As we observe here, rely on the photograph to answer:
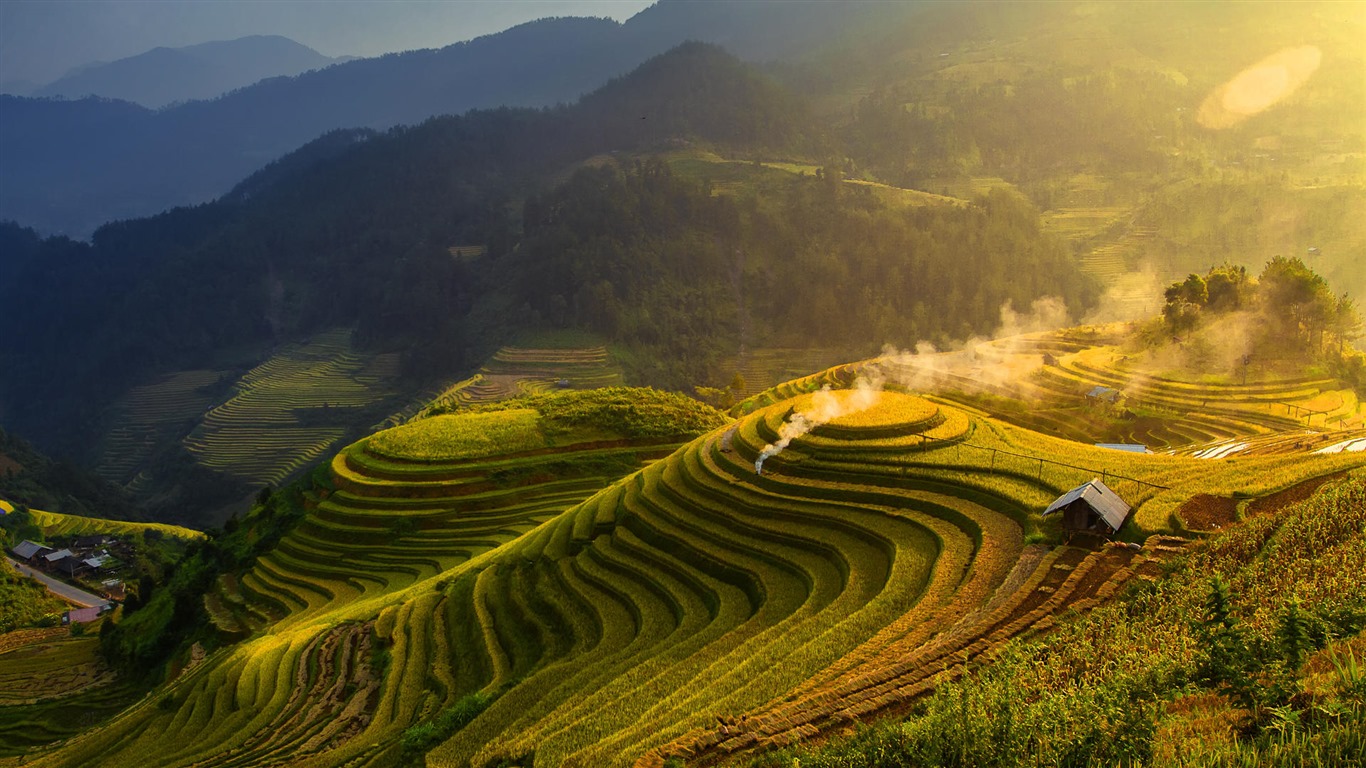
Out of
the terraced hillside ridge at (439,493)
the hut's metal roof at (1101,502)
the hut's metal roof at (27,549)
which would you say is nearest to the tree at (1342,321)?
Answer: the terraced hillside ridge at (439,493)

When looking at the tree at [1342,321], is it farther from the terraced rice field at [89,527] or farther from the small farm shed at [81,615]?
the terraced rice field at [89,527]

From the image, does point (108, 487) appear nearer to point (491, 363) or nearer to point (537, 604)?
point (491, 363)

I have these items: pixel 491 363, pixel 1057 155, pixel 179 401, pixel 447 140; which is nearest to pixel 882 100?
pixel 1057 155

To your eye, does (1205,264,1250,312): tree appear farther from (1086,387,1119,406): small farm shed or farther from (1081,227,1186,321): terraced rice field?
(1081,227,1186,321): terraced rice field

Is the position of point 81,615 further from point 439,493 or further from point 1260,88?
point 1260,88

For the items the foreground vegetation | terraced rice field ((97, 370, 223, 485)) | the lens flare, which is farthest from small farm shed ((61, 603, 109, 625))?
the lens flare
